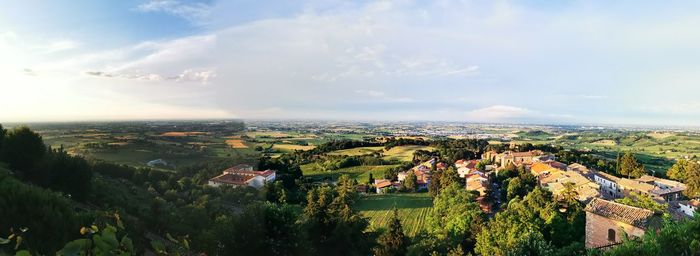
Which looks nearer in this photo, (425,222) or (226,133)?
(226,133)

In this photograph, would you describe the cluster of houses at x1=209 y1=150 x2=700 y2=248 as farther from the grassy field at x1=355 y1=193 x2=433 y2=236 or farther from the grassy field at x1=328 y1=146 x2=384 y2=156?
the grassy field at x1=328 y1=146 x2=384 y2=156

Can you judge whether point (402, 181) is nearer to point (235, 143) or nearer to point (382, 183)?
point (382, 183)

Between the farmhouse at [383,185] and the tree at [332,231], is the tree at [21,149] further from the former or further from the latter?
the farmhouse at [383,185]

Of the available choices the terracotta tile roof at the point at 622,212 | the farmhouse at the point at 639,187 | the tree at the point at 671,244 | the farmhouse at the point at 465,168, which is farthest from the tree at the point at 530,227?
the farmhouse at the point at 465,168

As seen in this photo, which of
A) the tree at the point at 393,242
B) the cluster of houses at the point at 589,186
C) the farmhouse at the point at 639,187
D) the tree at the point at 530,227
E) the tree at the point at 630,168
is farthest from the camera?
the tree at the point at 630,168

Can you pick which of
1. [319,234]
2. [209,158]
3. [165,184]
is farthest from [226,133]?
[319,234]

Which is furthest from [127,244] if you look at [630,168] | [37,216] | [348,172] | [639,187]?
[630,168]

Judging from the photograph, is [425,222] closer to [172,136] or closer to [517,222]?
[517,222]

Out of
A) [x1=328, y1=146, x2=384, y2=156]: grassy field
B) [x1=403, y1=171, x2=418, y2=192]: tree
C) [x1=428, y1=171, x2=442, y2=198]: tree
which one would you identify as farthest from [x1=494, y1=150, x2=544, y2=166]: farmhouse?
[x1=328, y1=146, x2=384, y2=156]: grassy field
